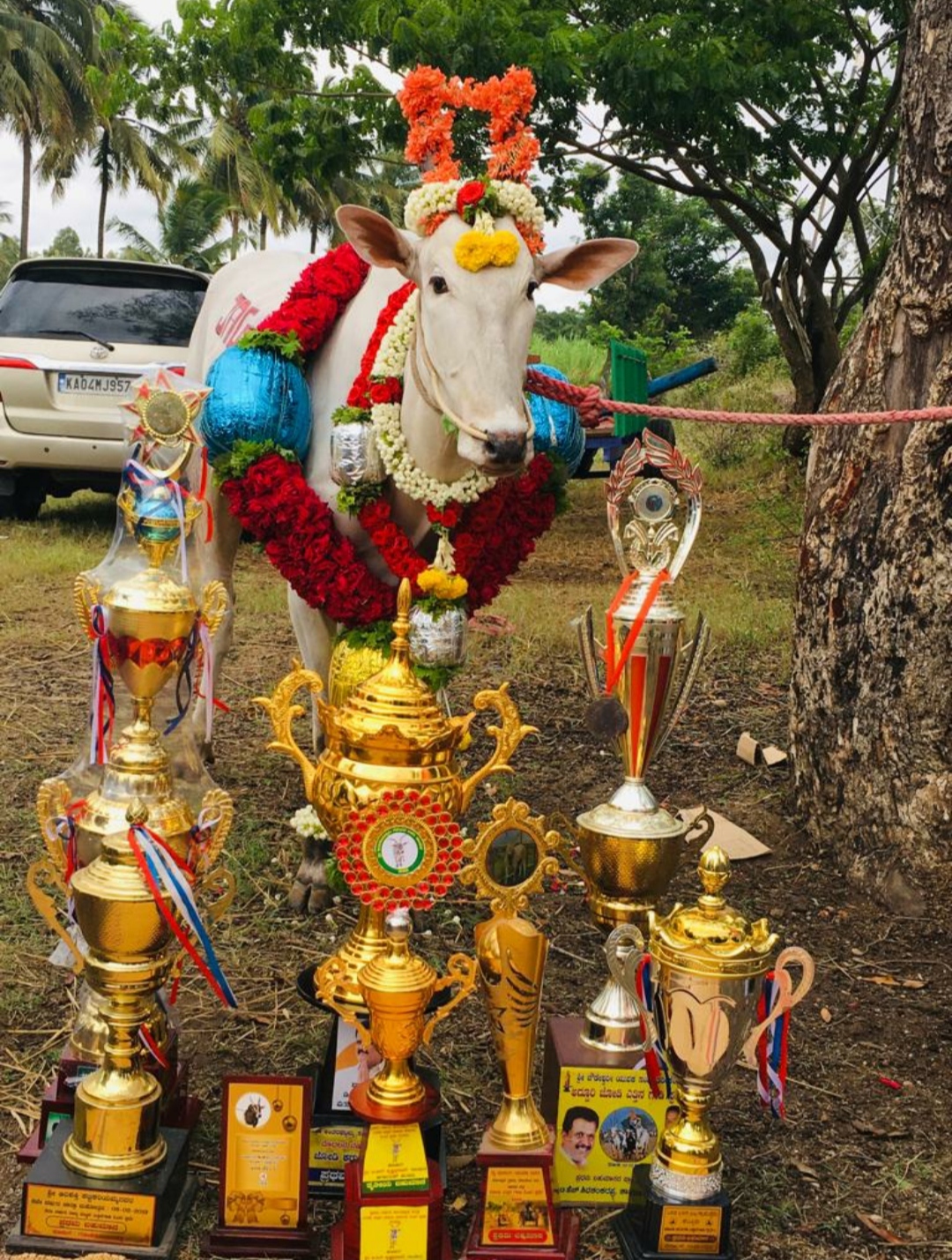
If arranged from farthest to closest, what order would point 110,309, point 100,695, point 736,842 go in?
1. point 110,309
2. point 736,842
3. point 100,695

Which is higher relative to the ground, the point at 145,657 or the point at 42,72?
the point at 42,72

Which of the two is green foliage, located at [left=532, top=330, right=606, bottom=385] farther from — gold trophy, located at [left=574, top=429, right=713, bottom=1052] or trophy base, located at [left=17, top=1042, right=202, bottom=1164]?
trophy base, located at [left=17, top=1042, right=202, bottom=1164]

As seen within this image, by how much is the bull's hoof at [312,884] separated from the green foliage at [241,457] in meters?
1.08

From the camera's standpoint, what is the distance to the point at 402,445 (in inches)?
129

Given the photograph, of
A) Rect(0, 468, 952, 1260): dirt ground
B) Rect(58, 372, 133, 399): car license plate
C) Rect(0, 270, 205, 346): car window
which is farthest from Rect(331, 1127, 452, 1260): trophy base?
Rect(0, 270, 205, 346): car window

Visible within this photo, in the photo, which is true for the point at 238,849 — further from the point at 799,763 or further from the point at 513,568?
the point at 799,763

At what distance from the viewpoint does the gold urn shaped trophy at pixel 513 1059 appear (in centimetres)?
203

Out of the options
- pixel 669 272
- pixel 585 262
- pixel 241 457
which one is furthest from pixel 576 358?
pixel 241 457

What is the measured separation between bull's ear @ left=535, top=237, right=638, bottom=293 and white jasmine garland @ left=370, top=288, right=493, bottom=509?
380 mm

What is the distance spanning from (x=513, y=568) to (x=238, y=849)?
52.0 inches

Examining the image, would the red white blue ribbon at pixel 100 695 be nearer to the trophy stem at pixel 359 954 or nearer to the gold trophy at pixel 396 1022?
the trophy stem at pixel 359 954

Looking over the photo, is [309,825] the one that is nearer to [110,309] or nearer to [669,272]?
[110,309]

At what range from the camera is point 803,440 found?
36.7ft

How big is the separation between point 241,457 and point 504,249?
3.27 feet
